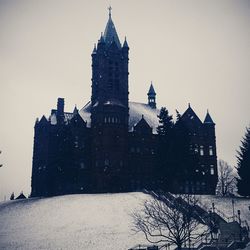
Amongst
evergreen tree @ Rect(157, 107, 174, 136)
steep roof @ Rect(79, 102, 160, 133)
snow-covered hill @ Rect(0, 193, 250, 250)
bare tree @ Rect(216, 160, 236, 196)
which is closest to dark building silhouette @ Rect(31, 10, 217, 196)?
steep roof @ Rect(79, 102, 160, 133)

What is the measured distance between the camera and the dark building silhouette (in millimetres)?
60500

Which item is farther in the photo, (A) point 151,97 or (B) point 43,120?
(A) point 151,97

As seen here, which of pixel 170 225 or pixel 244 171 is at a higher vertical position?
pixel 244 171

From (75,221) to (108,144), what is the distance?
23.3 m

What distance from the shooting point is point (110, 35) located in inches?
2803

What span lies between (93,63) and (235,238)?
144ft

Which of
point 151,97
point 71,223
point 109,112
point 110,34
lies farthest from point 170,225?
point 151,97

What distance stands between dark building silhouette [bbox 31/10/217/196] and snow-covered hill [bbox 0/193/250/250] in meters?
9.16

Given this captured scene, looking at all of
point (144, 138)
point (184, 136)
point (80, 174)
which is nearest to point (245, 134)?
point (184, 136)

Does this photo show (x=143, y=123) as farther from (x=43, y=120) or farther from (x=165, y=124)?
(x=43, y=120)

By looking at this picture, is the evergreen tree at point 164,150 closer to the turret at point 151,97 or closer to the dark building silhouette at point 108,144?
the dark building silhouette at point 108,144

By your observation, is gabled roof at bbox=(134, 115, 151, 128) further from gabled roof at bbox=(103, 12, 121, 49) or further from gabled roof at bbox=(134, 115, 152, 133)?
gabled roof at bbox=(103, 12, 121, 49)

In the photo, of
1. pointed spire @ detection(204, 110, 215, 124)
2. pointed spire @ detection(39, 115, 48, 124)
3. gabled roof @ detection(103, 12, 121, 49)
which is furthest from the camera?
pointed spire @ detection(204, 110, 215, 124)

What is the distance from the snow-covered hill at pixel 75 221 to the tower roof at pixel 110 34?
30972 mm
